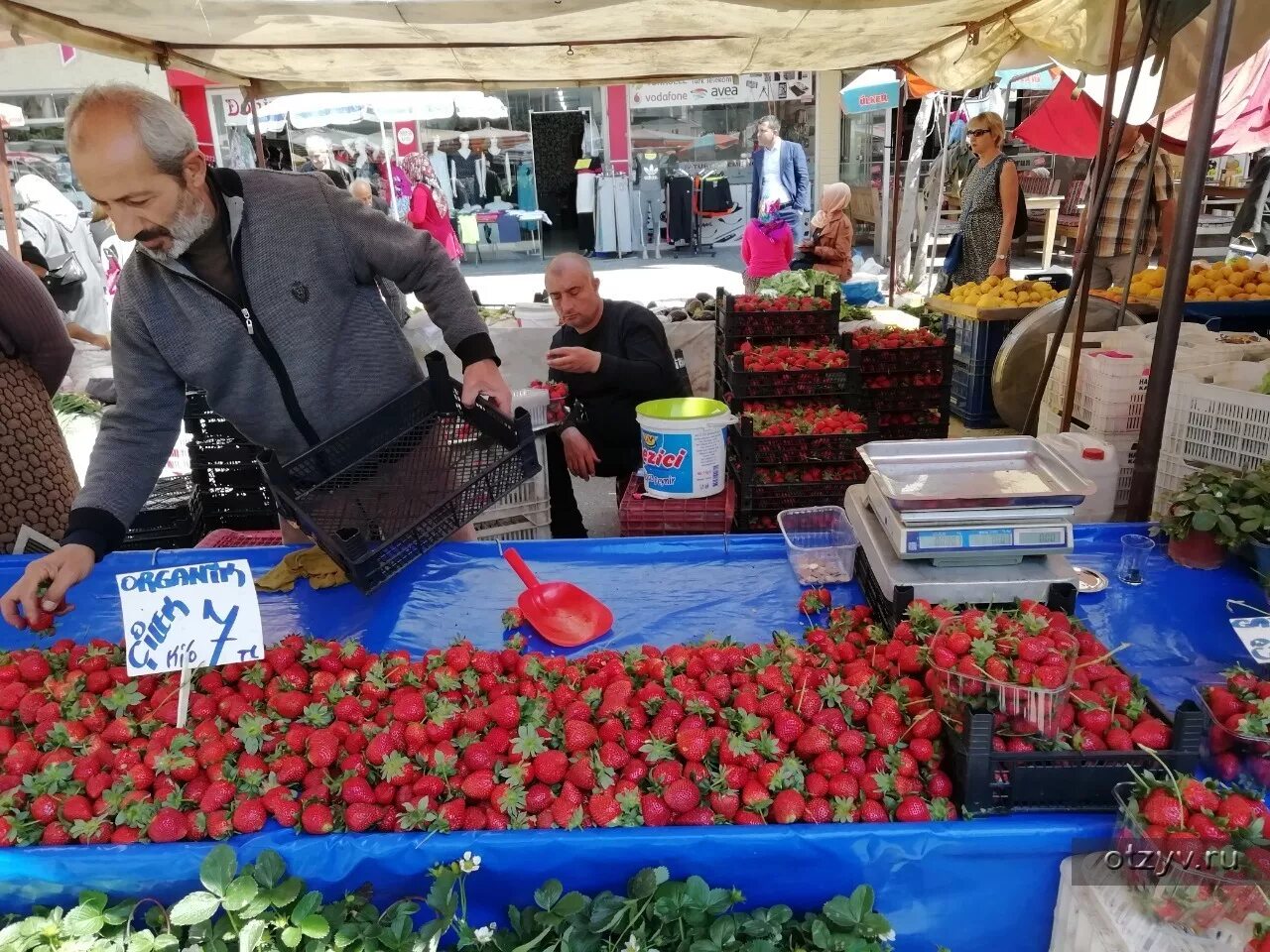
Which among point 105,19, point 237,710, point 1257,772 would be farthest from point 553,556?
point 105,19

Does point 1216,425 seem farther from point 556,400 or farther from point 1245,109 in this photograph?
point 1245,109

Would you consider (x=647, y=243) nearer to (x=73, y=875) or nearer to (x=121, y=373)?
(x=121, y=373)

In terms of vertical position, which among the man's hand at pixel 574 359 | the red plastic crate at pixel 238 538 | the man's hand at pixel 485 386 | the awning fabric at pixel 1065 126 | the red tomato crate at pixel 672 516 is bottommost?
the red plastic crate at pixel 238 538

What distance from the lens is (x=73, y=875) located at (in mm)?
1411

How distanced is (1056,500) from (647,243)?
14540 mm

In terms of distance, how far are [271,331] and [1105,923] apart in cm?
214

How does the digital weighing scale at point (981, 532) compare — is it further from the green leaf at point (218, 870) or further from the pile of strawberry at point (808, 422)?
the pile of strawberry at point (808, 422)

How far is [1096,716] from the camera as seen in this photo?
142cm

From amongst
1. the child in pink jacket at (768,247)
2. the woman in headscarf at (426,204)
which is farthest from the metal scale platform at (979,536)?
the woman in headscarf at (426,204)

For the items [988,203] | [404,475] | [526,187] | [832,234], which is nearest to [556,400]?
[404,475]

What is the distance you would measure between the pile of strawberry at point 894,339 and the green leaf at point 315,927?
3576mm

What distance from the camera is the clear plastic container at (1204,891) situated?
1.18 m

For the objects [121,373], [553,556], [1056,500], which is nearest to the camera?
[1056,500]

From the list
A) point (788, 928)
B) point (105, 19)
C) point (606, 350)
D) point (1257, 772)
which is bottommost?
point (788, 928)
